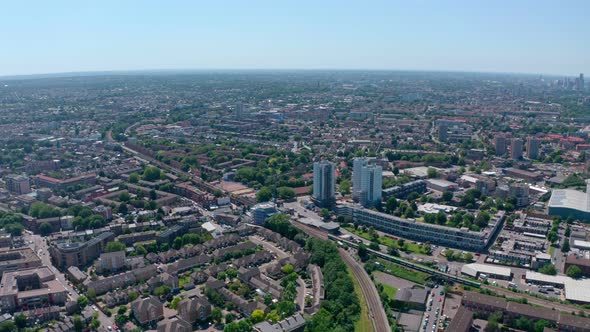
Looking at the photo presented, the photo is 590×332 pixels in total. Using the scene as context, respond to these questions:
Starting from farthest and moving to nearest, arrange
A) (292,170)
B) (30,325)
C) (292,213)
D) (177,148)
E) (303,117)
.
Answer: (303,117), (177,148), (292,170), (292,213), (30,325)

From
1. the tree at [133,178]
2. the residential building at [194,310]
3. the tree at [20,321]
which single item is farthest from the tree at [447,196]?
the tree at [20,321]

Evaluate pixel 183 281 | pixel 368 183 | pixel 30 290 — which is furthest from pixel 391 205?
pixel 30 290

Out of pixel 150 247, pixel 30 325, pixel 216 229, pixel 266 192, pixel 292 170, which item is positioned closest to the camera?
pixel 30 325

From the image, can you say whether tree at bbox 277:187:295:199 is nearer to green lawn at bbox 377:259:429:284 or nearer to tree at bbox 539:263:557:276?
green lawn at bbox 377:259:429:284

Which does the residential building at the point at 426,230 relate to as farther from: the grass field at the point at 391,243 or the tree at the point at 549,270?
the tree at the point at 549,270

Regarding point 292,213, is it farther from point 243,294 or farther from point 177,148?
point 177,148

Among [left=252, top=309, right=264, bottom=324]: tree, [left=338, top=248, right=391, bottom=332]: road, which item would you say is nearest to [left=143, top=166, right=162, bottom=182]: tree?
[left=338, top=248, right=391, bottom=332]: road

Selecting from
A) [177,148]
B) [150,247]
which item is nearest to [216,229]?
[150,247]
